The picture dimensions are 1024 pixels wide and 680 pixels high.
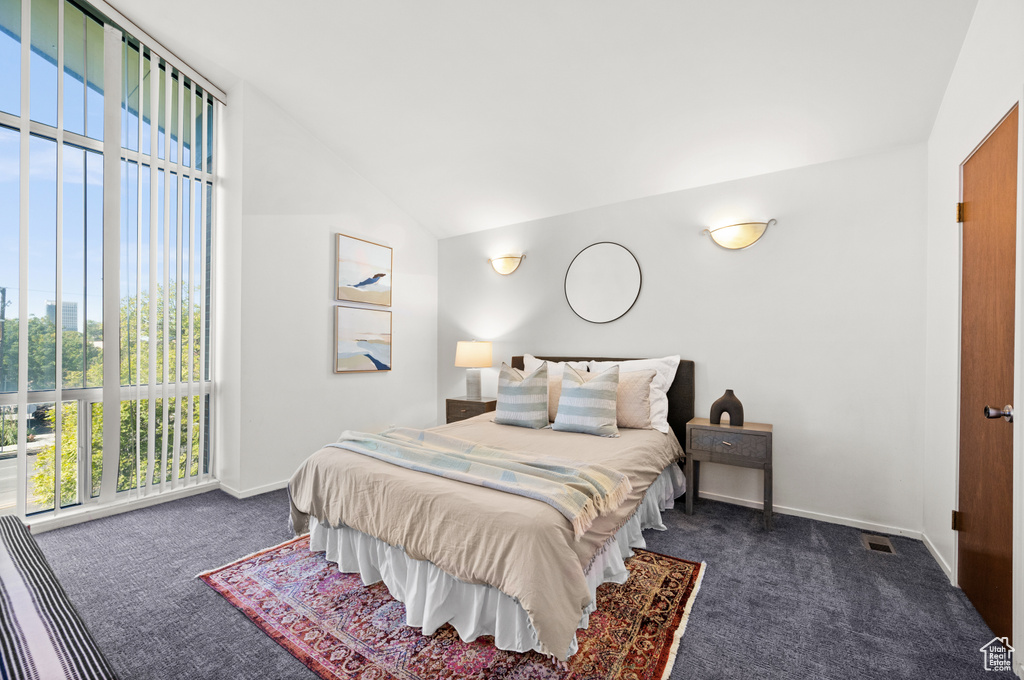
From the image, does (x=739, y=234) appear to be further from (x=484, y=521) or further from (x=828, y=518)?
(x=484, y=521)

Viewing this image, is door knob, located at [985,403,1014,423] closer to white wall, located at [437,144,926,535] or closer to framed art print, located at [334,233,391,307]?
white wall, located at [437,144,926,535]

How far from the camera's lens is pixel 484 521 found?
1.68m

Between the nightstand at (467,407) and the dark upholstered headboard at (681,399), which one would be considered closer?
the dark upholstered headboard at (681,399)

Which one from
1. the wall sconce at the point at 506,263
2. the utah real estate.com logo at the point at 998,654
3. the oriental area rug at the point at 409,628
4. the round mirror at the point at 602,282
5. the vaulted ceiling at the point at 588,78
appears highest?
the vaulted ceiling at the point at 588,78

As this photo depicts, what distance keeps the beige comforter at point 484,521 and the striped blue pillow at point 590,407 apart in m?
0.30

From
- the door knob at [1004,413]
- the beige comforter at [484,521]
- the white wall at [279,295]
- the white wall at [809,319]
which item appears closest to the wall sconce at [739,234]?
the white wall at [809,319]

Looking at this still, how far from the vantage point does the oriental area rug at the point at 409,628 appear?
1616 millimetres

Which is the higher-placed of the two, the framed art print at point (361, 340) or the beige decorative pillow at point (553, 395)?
the framed art print at point (361, 340)

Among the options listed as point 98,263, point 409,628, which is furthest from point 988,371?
point 98,263

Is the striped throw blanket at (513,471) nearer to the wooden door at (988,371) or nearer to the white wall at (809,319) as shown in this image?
the wooden door at (988,371)

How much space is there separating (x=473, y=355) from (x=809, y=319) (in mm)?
2712

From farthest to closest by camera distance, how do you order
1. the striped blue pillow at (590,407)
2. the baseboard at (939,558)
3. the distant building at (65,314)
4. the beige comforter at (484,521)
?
1. the striped blue pillow at (590,407)
2. the distant building at (65,314)
3. the baseboard at (939,558)
4. the beige comforter at (484,521)

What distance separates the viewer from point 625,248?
12.4ft

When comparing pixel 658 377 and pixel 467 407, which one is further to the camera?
pixel 467 407
